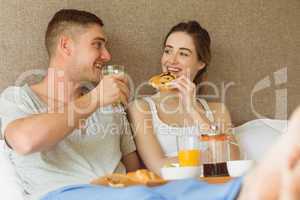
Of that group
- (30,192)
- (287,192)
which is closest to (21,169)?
(30,192)

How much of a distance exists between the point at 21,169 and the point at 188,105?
718mm

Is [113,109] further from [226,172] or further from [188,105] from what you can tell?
[226,172]

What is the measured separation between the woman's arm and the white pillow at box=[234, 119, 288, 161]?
360 mm

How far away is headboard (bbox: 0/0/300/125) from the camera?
2027 mm

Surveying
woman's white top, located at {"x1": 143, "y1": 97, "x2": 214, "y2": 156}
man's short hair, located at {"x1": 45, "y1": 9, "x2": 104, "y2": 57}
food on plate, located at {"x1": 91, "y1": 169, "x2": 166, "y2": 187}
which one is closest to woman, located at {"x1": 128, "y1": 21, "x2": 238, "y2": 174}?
woman's white top, located at {"x1": 143, "y1": 97, "x2": 214, "y2": 156}

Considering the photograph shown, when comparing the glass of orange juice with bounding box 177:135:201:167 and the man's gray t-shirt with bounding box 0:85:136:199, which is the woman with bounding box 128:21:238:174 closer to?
the man's gray t-shirt with bounding box 0:85:136:199

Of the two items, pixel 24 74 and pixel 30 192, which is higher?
pixel 24 74

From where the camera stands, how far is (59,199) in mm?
1213

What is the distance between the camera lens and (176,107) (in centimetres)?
216

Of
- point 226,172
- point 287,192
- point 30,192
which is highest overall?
point 287,192

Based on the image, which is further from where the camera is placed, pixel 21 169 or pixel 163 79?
pixel 163 79

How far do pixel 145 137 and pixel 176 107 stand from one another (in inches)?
9.1

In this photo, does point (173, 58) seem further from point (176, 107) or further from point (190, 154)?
point (190, 154)

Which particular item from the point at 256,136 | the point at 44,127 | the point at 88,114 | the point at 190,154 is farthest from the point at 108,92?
the point at 256,136
